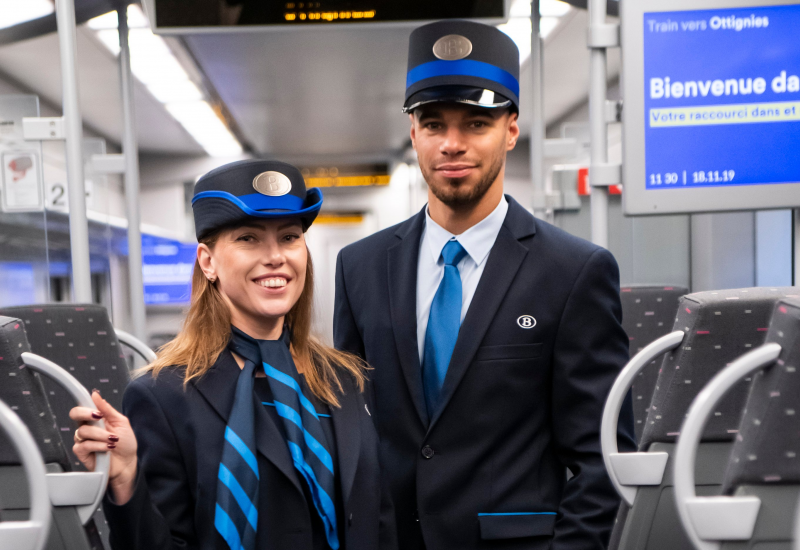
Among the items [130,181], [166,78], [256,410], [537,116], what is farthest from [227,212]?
[166,78]

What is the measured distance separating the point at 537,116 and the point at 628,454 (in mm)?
3148

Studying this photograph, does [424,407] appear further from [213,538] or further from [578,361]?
[213,538]

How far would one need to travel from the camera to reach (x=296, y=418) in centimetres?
155

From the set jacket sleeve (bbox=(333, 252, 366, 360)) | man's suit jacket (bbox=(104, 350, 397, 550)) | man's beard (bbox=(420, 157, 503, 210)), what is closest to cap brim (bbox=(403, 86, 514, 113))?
man's beard (bbox=(420, 157, 503, 210))

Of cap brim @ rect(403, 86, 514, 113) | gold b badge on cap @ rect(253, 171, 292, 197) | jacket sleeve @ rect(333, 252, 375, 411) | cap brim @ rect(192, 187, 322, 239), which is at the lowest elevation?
jacket sleeve @ rect(333, 252, 375, 411)

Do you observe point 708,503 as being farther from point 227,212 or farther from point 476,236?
point 227,212

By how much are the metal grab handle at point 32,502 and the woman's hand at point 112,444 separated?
3.9 inches

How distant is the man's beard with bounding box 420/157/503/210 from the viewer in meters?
1.83

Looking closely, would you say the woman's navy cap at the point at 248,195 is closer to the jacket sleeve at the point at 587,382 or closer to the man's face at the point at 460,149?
the man's face at the point at 460,149

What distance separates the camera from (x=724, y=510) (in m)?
1.31

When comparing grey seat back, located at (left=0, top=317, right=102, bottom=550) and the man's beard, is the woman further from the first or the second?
grey seat back, located at (left=0, top=317, right=102, bottom=550)

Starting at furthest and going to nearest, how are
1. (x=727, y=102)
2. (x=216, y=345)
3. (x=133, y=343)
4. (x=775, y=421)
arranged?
(x=133, y=343) → (x=727, y=102) → (x=216, y=345) → (x=775, y=421)

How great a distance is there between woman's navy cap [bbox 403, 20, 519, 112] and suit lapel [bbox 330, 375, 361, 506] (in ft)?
2.28

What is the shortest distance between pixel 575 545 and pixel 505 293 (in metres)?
0.58
